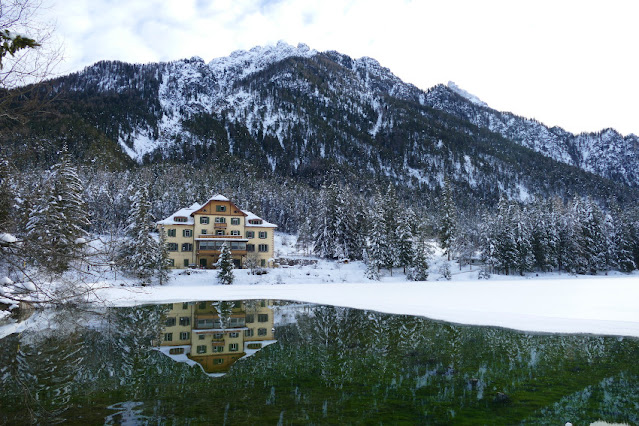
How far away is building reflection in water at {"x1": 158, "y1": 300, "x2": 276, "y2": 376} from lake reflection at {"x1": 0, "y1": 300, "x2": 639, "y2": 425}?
0.11 metres

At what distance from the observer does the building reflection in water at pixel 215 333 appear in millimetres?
15414

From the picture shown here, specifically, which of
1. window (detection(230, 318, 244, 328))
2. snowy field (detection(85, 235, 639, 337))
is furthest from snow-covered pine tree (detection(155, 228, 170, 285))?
window (detection(230, 318, 244, 328))

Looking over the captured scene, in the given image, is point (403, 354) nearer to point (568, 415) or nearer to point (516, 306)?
point (568, 415)

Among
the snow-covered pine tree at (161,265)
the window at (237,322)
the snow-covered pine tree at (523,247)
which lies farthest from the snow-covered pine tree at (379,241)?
the window at (237,322)

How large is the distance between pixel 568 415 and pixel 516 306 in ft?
67.8

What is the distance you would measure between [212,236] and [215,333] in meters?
39.1

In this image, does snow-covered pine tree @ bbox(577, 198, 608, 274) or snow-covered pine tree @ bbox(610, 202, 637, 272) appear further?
snow-covered pine tree @ bbox(610, 202, 637, 272)

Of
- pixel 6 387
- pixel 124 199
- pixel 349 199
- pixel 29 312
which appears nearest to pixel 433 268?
pixel 349 199

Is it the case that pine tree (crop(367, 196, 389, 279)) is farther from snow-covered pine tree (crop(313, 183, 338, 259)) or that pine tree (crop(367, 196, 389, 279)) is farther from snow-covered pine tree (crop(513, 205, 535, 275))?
snow-covered pine tree (crop(513, 205, 535, 275))

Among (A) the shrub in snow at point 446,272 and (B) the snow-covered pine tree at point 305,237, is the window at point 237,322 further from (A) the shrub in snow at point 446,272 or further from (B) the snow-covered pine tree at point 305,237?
(B) the snow-covered pine tree at point 305,237

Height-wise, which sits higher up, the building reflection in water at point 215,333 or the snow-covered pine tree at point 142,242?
the snow-covered pine tree at point 142,242

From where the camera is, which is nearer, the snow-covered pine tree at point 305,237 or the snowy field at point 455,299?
the snowy field at point 455,299

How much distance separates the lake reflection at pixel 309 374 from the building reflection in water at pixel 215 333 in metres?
0.11

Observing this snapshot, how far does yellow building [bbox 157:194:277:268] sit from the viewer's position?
189 feet
